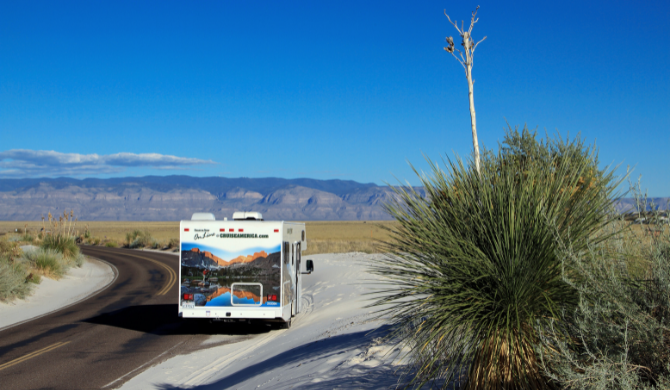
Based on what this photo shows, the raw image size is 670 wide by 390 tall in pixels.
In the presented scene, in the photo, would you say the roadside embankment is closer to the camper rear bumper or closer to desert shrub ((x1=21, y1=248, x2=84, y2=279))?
desert shrub ((x1=21, y1=248, x2=84, y2=279))

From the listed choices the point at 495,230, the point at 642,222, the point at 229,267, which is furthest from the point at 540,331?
the point at 229,267

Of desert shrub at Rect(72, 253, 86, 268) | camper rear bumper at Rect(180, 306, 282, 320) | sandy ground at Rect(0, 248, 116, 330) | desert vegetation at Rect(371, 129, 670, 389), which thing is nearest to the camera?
desert vegetation at Rect(371, 129, 670, 389)

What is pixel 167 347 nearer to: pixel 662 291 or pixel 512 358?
pixel 512 358

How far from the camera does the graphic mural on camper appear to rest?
1189 centimetres

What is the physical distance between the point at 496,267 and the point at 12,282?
18376mm

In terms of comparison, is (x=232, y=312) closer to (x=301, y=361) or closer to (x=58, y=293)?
(x=301, y=361)

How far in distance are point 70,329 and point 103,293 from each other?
792cm

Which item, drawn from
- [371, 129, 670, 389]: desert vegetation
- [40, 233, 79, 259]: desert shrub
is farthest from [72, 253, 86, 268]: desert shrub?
[371, 129, 670, 389]: desert vegetation

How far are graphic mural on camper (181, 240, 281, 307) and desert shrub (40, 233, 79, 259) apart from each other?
766 inches

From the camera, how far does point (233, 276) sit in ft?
39.3

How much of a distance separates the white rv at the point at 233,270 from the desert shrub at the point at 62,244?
63.7 ft

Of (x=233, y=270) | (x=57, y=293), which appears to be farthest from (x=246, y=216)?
(x=57, y=293)

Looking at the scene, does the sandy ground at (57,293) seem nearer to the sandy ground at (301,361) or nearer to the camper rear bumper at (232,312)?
the camper rear bumper at (232,312)

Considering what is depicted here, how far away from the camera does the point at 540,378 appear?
173 inches
